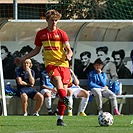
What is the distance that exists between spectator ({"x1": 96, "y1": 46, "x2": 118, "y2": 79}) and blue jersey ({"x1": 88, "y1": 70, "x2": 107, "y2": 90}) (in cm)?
73

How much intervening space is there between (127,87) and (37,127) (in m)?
7.53

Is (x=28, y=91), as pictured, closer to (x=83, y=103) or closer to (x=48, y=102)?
(x=48, y=102)

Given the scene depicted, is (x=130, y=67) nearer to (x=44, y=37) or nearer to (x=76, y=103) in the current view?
(x=76, y=103)

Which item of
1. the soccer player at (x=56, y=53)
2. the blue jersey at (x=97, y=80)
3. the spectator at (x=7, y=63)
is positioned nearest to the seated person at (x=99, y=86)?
the blue jersey at (x=97, y=80)

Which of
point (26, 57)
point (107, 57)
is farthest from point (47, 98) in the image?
point (26, 57)

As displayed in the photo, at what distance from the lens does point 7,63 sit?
56.0 feet

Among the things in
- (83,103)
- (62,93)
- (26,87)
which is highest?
(62,93)

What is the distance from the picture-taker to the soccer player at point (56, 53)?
36.2ft

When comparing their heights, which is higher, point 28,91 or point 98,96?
point 28,91

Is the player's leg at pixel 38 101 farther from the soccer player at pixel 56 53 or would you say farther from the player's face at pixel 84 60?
the soccer player at pixel 56 53

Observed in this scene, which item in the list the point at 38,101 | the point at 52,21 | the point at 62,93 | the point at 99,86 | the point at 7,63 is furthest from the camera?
the point at 7,63

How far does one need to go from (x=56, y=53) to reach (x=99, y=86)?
5.42 meters

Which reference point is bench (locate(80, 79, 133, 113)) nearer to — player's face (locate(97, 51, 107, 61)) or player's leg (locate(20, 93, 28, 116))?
player's face (locate(97, 51, 107, 61))

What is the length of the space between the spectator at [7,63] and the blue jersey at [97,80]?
7.28ft
